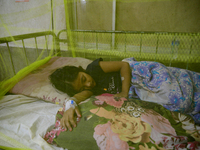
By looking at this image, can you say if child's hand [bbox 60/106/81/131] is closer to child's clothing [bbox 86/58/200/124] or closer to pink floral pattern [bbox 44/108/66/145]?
pink floral pattern [bbox 44/108/66/145]

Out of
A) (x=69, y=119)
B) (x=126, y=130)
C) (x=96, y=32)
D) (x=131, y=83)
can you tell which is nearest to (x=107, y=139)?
(x=126, y=130)

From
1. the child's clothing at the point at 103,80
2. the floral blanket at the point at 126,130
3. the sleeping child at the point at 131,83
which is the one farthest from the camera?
the child's clothing at the point at 103,80

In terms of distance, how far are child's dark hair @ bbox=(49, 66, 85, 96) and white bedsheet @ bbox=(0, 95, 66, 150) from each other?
5.9 inches

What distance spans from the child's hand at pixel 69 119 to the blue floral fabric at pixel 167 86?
445mm

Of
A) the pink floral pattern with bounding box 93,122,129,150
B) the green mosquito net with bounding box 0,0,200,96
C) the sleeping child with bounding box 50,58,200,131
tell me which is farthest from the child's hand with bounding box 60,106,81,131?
the green mosquito net with bounding box 0,0,200,96

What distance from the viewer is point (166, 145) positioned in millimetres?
521

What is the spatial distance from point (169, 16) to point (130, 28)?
0.25 meters

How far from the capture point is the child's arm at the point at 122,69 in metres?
0.95

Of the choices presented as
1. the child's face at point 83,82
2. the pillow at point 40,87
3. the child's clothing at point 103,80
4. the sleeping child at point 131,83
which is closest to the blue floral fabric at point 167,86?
the sleeping child at point 131,83

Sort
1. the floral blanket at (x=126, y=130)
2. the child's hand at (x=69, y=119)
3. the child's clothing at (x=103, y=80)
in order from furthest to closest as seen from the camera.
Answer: the child's clothing at (x=103, y=80)
the child's hand at (x=69, y=119)
the floral blanket at (x=126, y=130)

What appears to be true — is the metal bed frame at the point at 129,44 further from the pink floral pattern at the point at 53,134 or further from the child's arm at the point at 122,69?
the pink floral pattern at the point at 53,134

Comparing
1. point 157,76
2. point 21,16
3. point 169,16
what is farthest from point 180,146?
point 21,16

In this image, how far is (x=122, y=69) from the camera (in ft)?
3.28

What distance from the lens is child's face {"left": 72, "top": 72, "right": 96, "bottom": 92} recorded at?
33.3 inches
